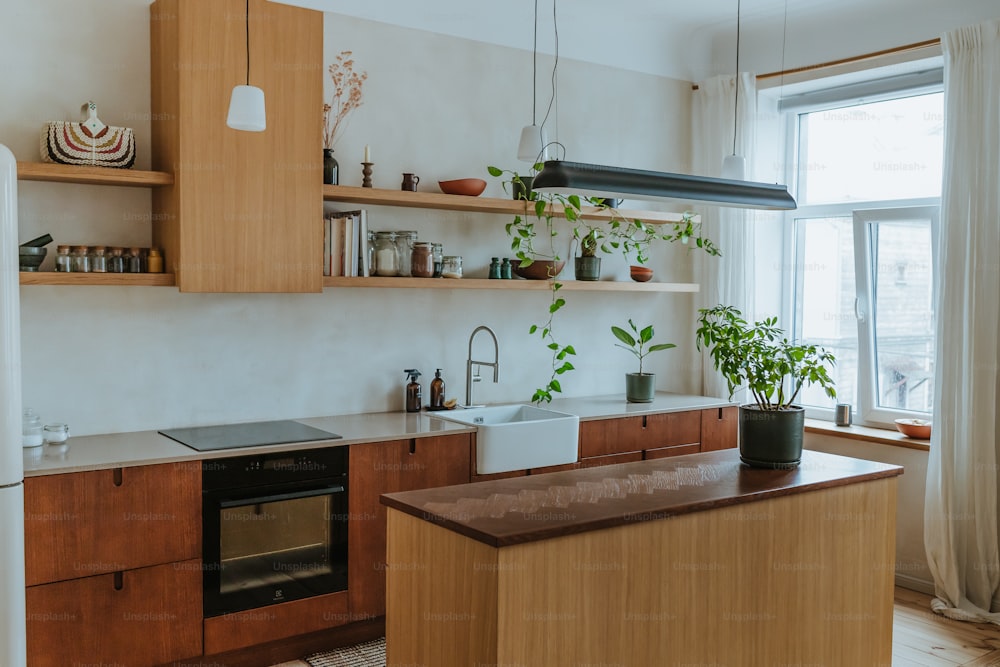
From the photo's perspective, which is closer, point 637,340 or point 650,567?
point 650,567

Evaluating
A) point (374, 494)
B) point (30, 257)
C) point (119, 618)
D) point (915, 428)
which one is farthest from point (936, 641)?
point (30, 257)

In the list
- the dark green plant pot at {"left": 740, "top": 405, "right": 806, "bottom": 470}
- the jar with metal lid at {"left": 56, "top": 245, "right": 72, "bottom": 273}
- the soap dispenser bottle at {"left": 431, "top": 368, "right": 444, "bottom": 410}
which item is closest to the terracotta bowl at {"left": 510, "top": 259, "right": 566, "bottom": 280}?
the soap dispenser bottle at {"left": 431, "top": 368, "right": 444, "bottom": 410}

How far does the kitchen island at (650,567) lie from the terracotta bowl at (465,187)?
1.90 m

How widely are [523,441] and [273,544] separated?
124 cm

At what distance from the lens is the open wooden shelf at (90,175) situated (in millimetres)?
3408

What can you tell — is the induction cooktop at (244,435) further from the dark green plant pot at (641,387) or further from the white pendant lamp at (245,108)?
the dark green plant pot at (641,387)

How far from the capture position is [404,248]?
441 cm

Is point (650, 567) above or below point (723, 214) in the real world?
below

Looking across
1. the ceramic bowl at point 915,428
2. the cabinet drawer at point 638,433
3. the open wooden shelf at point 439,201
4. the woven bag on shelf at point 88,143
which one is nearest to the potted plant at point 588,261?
the open wooden shelf at point 439,201

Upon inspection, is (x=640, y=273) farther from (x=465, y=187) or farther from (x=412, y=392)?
(x=412, y=392)

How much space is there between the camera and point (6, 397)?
2.93m

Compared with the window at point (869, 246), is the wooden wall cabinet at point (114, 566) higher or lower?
lower

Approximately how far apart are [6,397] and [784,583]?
2.58 metres

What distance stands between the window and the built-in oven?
3.22m
